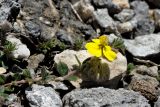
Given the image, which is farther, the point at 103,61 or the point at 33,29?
the point at 33,29

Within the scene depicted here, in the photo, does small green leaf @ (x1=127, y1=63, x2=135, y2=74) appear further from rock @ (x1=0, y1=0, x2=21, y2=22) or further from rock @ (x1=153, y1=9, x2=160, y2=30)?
rock @ (x1=0, y1=0, x2=21, y2=22)

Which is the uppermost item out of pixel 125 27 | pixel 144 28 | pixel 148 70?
pixel 125 27

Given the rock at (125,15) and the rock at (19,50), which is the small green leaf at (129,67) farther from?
the rock at (19,50)

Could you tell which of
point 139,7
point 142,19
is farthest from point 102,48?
point 139,7

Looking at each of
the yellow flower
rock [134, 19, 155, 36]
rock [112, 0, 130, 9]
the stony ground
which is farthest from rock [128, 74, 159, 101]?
rock [112, 0, 130, 9]

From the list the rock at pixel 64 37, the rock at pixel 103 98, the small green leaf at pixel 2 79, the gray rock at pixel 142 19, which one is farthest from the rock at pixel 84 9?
the small green leaf at pixel 2 79

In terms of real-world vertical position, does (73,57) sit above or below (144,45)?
above

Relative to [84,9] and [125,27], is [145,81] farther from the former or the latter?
[84,9]

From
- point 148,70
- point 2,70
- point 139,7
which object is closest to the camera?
point 2,70
